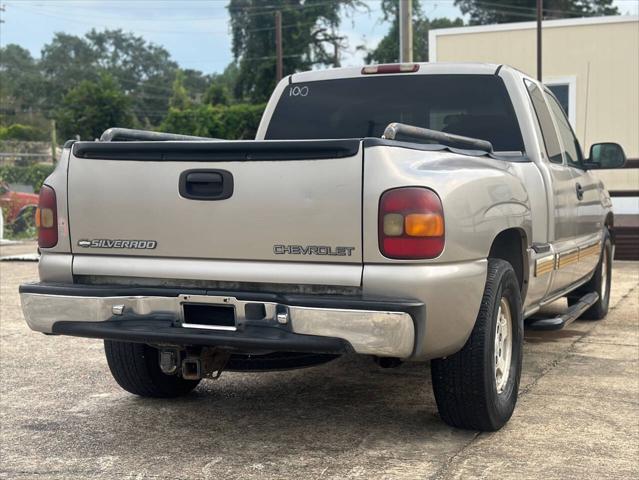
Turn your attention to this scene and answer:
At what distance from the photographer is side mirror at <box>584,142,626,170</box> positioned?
6715 mm

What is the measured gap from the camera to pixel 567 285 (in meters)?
6.21

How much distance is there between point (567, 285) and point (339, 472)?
2940 mm

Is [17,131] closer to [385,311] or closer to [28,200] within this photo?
[28,200]

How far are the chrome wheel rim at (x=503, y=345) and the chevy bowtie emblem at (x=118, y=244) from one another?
5.74 ft

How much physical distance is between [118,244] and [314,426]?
1.34 meters

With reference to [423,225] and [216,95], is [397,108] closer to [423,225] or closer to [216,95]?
[423,225]

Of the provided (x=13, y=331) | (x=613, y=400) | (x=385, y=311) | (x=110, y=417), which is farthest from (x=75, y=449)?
(x=13, y=331)

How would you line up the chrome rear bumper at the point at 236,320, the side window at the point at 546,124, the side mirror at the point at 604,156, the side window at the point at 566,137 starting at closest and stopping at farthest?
the chrome rear bumper at the point at 236,320 → the side window at the point at 546,124 → the side window at the point at 566,137 → the side mirror at the point at 604,156

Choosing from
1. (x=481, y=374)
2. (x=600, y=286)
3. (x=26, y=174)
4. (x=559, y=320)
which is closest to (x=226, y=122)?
(x=26, y=174)

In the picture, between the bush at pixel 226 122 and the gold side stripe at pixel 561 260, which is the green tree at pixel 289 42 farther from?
the gold side stripe at pixel 561 260

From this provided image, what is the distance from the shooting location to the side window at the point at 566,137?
253 inches

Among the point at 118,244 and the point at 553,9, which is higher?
the point at 553,9

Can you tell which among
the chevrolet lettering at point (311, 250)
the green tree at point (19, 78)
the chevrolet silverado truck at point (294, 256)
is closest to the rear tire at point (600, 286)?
the chevrolet silverado truck at point (294, 256)

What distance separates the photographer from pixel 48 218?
14.2 feet
